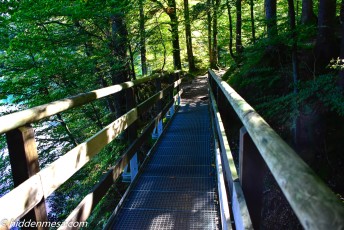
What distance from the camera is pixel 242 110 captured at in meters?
1.73

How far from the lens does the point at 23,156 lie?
155 cm

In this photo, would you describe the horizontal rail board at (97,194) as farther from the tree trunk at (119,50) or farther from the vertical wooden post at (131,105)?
the tree trunk at (119,50)

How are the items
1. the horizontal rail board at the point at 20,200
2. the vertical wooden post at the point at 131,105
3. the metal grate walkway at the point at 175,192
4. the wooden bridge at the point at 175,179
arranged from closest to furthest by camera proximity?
the wooden bridge at the point at 175,179 → the horizontal rail board at the point at 20,200 → the metal grate walkway at the point at 175,192 → the vertical wooden post at the point at 131,105

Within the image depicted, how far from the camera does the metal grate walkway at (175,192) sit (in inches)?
115

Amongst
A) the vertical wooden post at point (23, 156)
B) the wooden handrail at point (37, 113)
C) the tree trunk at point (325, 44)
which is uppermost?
the tree trunk at point (325, 44)

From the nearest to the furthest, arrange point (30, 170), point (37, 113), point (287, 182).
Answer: point (287, 182)
point (30, 170)
point (37, 113)

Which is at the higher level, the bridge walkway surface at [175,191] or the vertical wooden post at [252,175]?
the vertical wooden post at [252,175]

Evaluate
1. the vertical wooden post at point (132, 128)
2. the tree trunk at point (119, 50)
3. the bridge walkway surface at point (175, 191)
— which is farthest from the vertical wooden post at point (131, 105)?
the tree trunk at point (119, 50)

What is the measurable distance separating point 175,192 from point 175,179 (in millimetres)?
407

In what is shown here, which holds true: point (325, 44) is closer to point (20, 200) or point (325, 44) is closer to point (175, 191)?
point (175, 191)

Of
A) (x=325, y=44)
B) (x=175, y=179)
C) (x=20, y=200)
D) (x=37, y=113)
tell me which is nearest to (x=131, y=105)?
(x=175, y=179)

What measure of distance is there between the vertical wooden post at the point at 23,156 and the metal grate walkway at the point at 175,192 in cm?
150

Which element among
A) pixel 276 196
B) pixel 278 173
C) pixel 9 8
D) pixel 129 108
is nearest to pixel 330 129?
pixel 276 196

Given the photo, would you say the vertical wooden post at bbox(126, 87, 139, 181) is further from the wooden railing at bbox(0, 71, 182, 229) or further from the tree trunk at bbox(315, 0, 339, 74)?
the tree trunk at bbox(315, 0, 339, 74)
